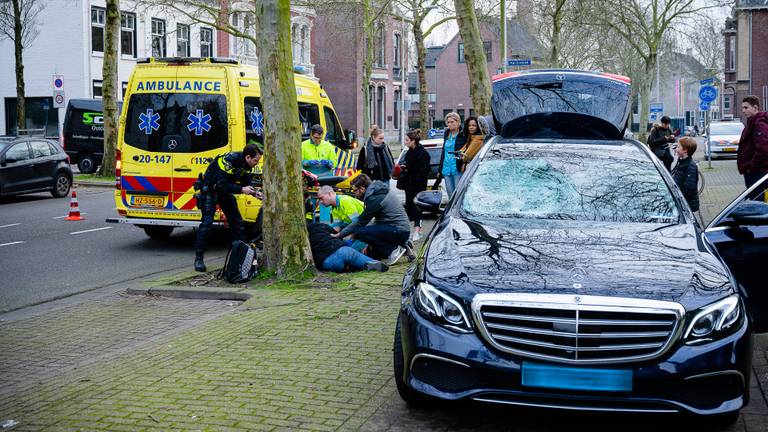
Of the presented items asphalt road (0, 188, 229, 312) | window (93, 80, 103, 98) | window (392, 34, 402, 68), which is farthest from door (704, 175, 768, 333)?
window (392, 34, 402, 68)

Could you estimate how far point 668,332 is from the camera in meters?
4.71

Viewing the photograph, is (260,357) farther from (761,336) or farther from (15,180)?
(15,180)

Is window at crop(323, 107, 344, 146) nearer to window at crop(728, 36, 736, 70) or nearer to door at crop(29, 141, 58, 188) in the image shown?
door at crop(29, 141, 58, 188)

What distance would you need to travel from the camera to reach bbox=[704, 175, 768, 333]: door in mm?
6266

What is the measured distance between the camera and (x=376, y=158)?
610 inches

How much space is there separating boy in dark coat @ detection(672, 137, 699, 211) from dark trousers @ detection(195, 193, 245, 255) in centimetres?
551

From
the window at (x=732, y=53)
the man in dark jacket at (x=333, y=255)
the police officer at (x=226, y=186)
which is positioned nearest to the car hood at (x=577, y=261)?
the man in dark jacket at (x=333, y=255)

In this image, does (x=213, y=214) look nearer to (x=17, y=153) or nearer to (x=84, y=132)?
(x=17, y=153)

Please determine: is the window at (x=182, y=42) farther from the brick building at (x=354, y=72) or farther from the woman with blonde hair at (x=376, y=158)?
the woman with blonde hair at (x=376, y=158)

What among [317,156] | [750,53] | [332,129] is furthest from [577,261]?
[750,53]

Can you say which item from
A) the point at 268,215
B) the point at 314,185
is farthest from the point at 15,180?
the point at 268,215

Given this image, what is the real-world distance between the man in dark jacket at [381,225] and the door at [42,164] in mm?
13811

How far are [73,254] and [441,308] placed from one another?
10.1m

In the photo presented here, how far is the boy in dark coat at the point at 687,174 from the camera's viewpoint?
1173cm
